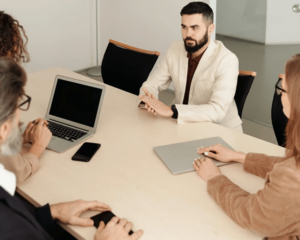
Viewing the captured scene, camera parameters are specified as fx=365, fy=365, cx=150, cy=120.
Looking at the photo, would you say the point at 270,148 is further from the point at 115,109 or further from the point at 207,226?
the point at 115,109

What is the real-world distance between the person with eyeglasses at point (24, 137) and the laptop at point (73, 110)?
79 mm

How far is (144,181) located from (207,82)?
100 centimetres

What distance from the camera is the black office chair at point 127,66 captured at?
8.77 ft

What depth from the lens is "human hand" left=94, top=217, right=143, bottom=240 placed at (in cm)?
117

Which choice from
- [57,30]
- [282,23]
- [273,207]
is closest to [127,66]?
[282,23]

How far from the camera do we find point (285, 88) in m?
1.14

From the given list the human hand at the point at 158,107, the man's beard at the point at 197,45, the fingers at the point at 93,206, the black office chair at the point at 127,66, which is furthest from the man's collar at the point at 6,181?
the black office chair at the point at 127,66

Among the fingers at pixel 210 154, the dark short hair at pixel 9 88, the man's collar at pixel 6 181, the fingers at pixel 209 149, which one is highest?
the dark short hair at pixel 9 88

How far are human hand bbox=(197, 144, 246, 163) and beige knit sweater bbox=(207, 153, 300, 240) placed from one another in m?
0.28

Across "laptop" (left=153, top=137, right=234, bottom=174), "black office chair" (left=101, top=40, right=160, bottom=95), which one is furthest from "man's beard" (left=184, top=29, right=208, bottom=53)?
"laptop" (left=153, top=137, right=234, bottom=174)

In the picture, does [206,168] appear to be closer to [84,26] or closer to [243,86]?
[243,86]

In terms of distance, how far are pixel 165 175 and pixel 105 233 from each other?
41 cm

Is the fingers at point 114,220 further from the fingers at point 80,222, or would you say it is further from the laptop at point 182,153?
the laptop at point 182,153

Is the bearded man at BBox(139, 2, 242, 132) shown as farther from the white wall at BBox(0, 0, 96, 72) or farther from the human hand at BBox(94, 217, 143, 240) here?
the white wall at BBox(0, 0, 96, 72)
